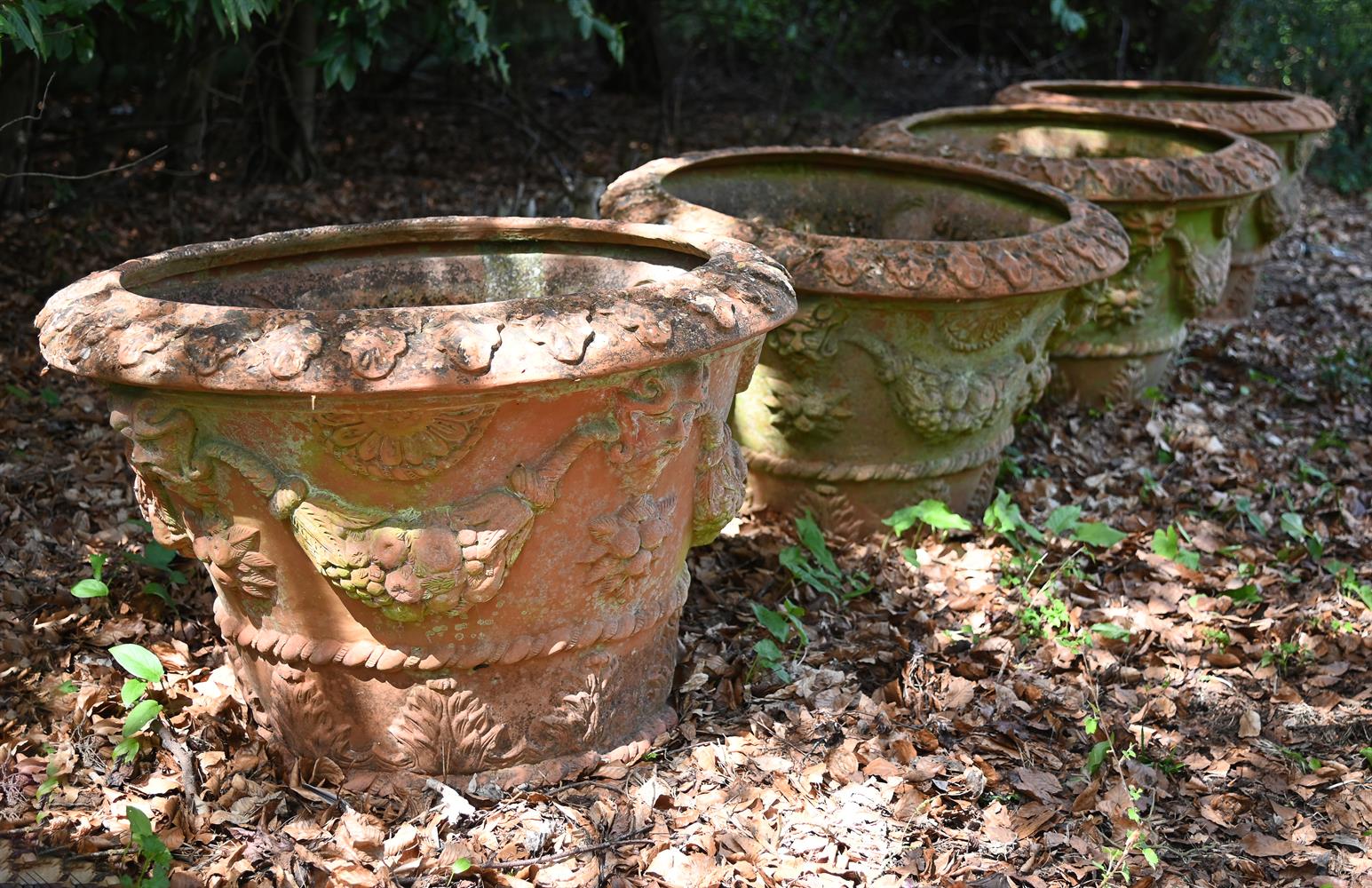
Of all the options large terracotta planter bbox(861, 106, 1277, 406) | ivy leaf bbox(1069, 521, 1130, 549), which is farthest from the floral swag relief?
large terracotta planter bbox(861, 106, 1277, 406)

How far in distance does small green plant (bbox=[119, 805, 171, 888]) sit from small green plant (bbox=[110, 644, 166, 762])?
10.6 inches

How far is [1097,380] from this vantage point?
509cm

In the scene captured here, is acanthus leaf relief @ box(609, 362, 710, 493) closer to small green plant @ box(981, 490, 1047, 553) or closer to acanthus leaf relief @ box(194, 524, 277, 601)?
acanthus leaf relief @ box(194, 524, 277, 601)

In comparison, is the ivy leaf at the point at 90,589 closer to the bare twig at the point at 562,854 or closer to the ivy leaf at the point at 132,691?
the ivy leaf at the point at 132,691

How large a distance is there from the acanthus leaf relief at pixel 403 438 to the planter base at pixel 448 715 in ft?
1.57

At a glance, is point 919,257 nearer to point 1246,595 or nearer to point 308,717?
point 1246,595

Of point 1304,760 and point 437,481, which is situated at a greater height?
point 437,481

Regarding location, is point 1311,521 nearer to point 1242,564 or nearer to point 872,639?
point 1242,564

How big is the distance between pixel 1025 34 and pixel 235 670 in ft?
34.9

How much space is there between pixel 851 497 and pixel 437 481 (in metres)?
1.84

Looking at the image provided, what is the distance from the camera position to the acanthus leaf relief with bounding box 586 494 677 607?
91.6 inches

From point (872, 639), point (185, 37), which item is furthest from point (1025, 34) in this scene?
point (872, 639)

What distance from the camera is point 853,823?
97.9 inches

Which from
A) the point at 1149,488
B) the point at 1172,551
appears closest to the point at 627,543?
the point at 1172,551
